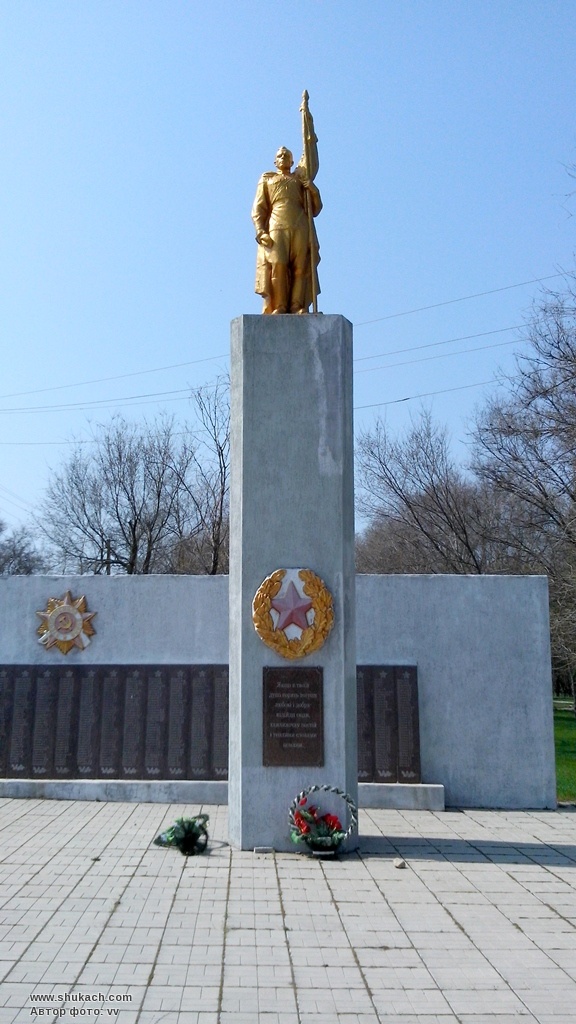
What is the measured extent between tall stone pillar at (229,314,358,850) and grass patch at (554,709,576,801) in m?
3.96

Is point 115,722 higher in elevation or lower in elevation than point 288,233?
lower

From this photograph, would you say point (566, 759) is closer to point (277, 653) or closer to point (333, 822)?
point (333, 822)

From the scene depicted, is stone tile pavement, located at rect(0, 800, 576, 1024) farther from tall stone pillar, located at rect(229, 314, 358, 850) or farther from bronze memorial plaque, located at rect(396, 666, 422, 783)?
bronze memorial plaque, located at rect(396, 666, 422, 783)

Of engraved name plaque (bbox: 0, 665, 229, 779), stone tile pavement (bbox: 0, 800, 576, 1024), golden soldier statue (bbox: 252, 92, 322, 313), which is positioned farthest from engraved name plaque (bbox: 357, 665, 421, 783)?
golden soldier statue (bbox: 252, 92, 322, 313)

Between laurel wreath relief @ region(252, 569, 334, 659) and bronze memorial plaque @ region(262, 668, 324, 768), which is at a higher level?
laurel wreath relief @ region(252, 569, 334, 659)

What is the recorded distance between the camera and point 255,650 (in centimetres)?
795

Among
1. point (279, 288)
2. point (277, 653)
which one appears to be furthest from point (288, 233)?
point (277, 653)

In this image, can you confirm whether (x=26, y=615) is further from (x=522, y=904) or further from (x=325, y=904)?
(x=522, y=904)

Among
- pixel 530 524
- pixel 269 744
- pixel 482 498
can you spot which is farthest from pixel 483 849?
pixel 482 498

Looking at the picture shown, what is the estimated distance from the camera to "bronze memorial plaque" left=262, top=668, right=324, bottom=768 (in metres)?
7.83

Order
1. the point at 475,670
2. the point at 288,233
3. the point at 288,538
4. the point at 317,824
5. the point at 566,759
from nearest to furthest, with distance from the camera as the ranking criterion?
the point at 317,824 → the point at 288,538 → the point at 288,233 → the point at 475,670 → the point at 566,759

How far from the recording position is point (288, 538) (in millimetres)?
8039

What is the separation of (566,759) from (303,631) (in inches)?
361

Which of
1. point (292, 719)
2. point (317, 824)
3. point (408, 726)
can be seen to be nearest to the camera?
point (317, 824)
